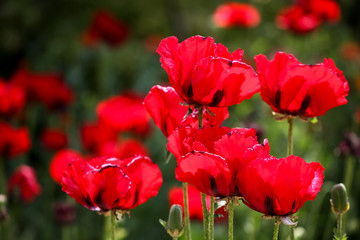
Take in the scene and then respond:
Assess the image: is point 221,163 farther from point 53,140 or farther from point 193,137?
point 53,140

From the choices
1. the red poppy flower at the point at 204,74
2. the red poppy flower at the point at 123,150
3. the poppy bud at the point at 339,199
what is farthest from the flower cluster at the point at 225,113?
the red poppy flower at the point at 123,150

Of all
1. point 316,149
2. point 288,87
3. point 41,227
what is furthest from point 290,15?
point 288,87

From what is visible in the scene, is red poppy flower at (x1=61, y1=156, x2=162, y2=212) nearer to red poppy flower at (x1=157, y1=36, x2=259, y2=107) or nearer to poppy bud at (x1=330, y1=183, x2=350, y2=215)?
red poppy flower at (x1=157, y1=36, x2=259, y2=107)

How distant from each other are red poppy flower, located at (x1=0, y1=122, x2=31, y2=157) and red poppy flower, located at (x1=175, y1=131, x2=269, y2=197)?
1377 mm

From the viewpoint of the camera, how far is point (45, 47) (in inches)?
200

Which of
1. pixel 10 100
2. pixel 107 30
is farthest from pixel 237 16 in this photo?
pixel 10 100

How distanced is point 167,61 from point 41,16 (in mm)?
4575

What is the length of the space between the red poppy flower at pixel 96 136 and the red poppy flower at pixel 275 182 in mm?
1583

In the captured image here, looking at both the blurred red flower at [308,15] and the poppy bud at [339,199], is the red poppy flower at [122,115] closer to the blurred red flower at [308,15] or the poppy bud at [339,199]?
Result: the blurred red flower at [308,15]

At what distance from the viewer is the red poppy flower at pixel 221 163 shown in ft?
2.44

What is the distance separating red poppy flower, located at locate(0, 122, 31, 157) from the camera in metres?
2.01

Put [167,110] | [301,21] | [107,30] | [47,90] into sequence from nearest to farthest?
[167,110] → [47,90] → [301,21] → [107,30]

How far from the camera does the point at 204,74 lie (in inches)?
32.4

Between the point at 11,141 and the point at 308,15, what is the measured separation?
1814mm
